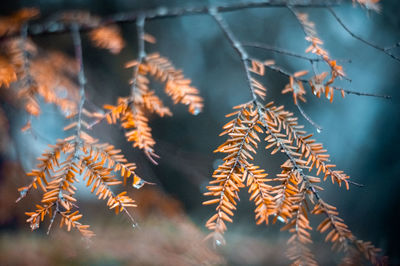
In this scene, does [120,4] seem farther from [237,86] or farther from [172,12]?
[172,12]

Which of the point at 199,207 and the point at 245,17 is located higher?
the point at 245,17

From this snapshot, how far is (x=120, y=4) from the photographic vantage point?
283cm

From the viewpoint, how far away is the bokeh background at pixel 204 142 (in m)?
1.88

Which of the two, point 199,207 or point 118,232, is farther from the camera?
point 199,207

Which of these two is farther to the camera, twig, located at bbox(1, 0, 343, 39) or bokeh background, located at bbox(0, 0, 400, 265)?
bokeh background, located at bbox(0, 0, 400, 265)

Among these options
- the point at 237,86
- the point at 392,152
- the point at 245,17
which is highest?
the point at 245,17

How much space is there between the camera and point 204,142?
3.51 meters

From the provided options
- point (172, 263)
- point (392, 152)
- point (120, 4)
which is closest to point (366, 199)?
point (392, 152)

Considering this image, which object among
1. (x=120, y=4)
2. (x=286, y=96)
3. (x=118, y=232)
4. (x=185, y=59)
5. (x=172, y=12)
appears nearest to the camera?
(x=172, y=12)

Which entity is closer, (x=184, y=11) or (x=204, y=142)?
(x=184, y=11)

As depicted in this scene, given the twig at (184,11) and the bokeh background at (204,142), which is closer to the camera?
the twig at (184,11)

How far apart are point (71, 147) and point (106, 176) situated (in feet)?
0.42

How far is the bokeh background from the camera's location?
188 cm

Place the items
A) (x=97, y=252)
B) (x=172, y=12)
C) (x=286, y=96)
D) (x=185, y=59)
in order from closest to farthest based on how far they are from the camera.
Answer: (x=172, y=12) < (x=97, y=252) < (x=286, y=96) < (x=185, y=59)
